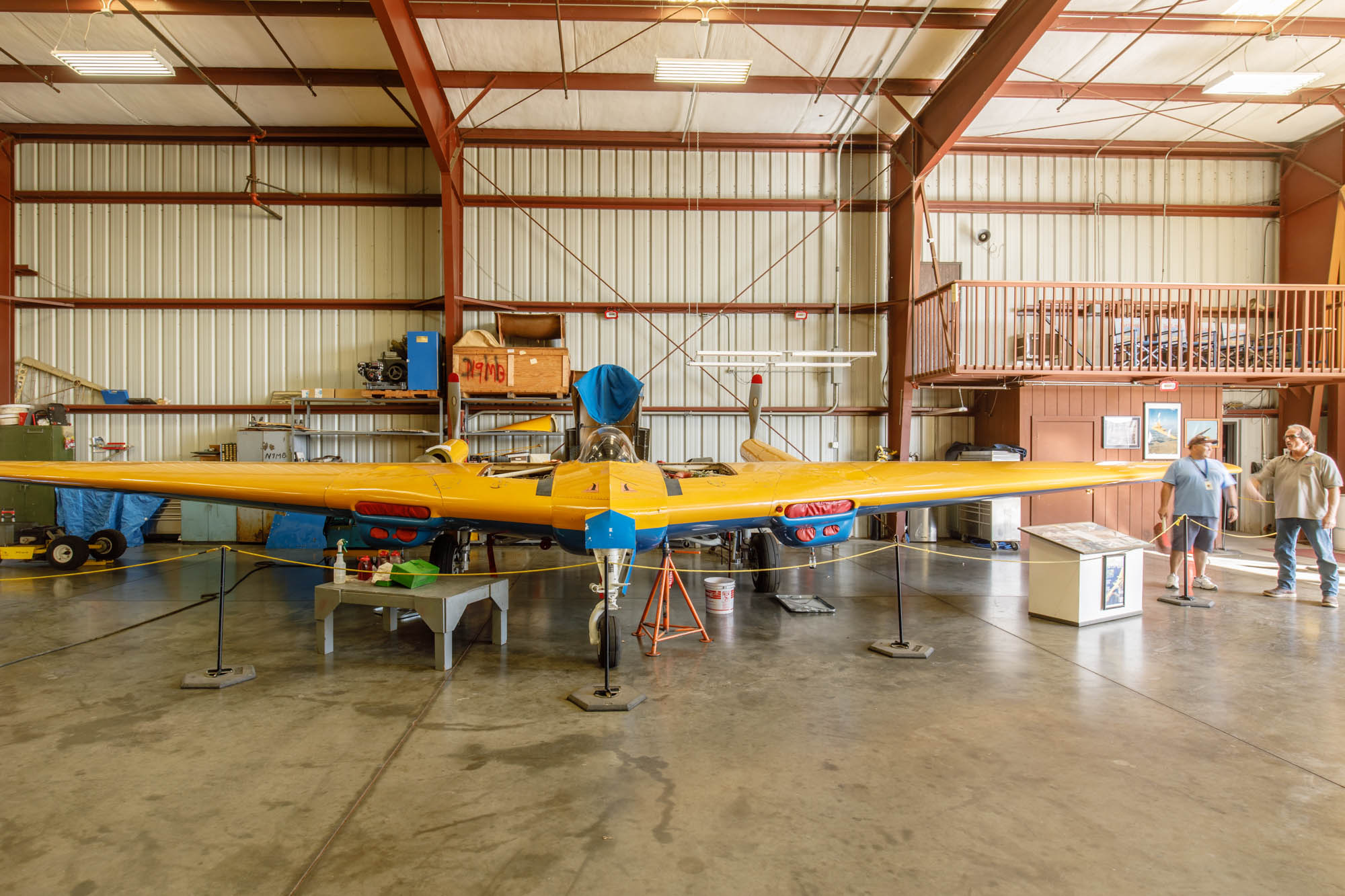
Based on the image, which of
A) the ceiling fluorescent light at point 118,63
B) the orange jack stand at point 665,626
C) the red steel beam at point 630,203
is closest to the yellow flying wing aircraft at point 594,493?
the orange jack stand at point 665,626

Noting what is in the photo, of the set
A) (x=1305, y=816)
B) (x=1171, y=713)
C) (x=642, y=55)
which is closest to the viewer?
(x=1305, y=816)

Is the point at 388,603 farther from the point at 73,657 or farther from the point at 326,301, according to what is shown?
the point at 326,301

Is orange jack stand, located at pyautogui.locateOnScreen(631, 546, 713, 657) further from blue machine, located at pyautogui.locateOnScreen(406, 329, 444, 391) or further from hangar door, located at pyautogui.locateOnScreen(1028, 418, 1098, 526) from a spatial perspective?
hangar door, located at pyautogui.locateOnScreen(1028, 418, 1098, 526)

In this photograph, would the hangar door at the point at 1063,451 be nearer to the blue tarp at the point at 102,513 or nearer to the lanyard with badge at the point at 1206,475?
the lanyard with badge at the point at 1206,475

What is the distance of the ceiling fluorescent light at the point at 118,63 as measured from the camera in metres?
7.58

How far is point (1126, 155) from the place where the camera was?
1262 cm

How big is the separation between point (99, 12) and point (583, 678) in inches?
475

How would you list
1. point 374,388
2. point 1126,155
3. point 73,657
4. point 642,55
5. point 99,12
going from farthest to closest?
point 1126,155 < point 374,388 < point 642,55 < point 99,12 < point 73,657

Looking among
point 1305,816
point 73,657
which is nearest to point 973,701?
point 1305,816

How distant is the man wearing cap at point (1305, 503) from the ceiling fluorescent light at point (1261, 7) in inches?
212

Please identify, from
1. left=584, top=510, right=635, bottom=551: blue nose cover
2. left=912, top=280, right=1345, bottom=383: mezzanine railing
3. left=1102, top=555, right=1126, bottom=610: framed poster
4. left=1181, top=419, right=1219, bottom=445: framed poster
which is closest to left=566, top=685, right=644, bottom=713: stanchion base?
left=584, top=510, right=635, bottom=551: blue nose cover

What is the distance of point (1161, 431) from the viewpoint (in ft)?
36.9

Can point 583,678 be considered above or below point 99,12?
below

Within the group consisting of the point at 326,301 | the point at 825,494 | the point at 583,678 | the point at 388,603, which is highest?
the point at 326,301
